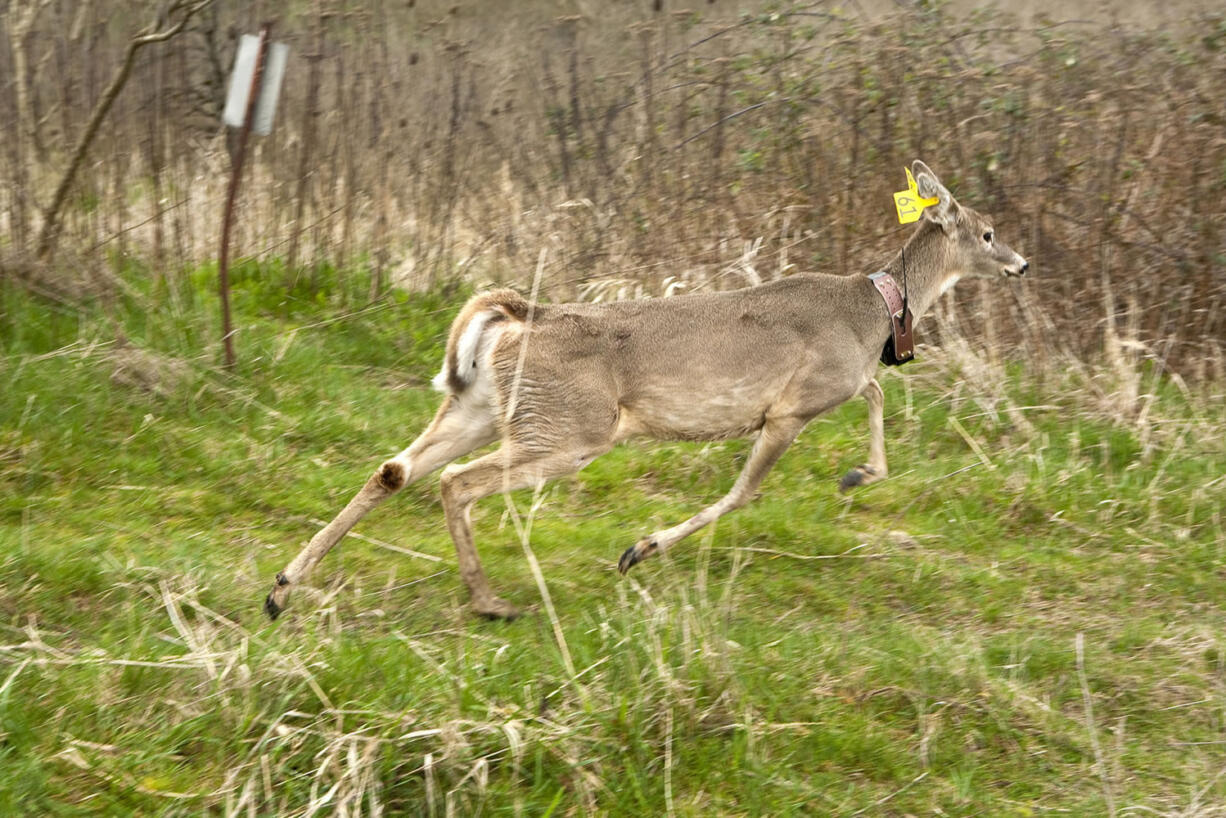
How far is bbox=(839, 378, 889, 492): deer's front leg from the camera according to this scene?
693cm

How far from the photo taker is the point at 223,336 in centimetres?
796

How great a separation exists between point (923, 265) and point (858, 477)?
1.17 metres

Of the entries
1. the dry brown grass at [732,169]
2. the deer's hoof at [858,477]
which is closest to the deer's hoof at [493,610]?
the deer's hoof at [858,477]

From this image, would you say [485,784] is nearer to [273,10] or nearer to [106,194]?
[106,194]

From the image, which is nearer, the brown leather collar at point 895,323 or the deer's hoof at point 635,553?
the deer's hoof at point 635,553

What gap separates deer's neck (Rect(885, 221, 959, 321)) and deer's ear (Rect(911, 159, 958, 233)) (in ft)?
0.24

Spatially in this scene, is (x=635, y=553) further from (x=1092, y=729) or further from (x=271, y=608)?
(x=1092, y=729)

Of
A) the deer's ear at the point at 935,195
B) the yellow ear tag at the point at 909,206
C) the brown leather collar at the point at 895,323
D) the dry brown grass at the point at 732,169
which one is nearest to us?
the brown leather collar at the point at 895,323

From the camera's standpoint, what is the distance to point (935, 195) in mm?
7086

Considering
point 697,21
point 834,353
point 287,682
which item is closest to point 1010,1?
point 697,21

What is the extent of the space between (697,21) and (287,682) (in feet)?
22.7

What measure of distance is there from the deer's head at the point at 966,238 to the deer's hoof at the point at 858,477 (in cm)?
119

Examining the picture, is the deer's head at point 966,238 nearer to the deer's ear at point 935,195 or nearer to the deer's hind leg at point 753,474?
the deer's ear at point 935,195

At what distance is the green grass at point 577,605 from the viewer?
14.1 ft
